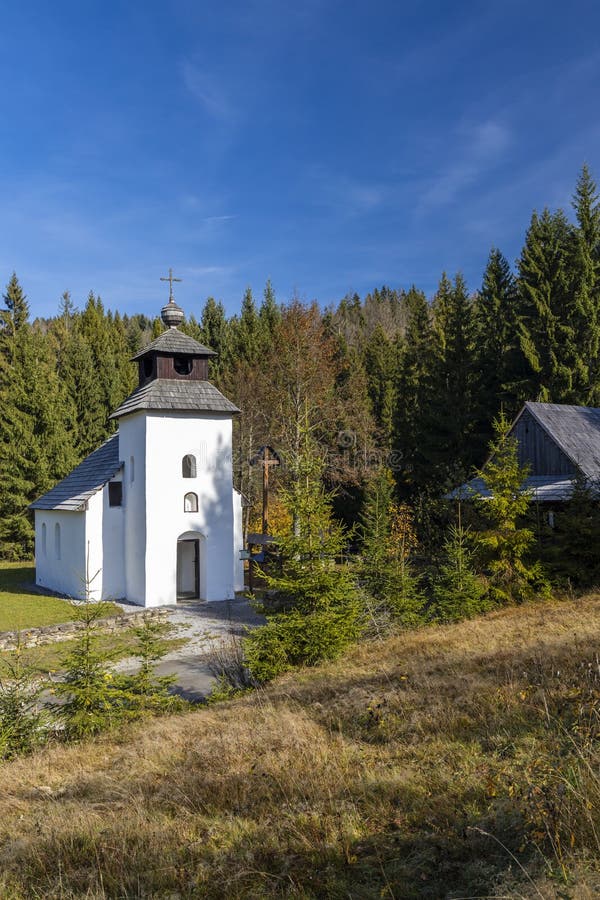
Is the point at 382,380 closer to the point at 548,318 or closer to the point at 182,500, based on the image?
the point at 548,318

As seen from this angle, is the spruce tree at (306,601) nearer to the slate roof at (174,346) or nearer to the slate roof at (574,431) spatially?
the slate roof at (574,431)

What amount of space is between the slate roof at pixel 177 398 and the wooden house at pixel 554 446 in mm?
8590

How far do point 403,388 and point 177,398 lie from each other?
20.8 m

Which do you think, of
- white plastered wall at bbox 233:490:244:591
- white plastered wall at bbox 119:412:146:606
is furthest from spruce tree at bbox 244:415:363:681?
white plastered wall at bbox 233:490:244:591

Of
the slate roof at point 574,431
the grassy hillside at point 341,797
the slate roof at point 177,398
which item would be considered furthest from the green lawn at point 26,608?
the slate roof at point 574,431

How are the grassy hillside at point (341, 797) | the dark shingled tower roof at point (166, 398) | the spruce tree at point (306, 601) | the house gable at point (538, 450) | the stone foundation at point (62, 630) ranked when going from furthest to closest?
the dark shingled tower roof at point (166, 398)
the house gable at point (538, 450)
the stone foundation at point (62, 630)
the spruce tree at point (306, 601)
the grassy hillside at point (341, 797)

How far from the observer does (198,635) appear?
16.5 meters

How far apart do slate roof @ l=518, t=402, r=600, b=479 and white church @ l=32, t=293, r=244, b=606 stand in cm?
1040

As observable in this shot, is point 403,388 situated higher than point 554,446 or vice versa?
point 403,388

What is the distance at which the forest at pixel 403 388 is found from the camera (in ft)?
97.5

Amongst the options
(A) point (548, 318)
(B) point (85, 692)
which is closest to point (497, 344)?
(A) point (548, 318)

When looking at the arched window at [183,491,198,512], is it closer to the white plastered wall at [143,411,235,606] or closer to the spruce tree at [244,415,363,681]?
the white plastered wall at [143,411,235,606]

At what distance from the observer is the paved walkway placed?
12.1 m

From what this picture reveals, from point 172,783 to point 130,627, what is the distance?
12.7m
